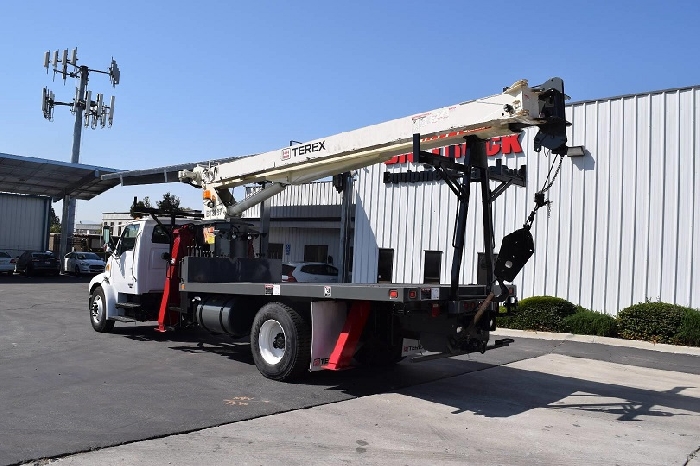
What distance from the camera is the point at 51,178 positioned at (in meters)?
34.1

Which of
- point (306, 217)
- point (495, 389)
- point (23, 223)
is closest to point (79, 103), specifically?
point (23, 223)

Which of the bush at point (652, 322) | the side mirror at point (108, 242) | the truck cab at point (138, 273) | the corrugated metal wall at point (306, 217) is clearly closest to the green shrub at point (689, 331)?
the bush at point (652, 322)

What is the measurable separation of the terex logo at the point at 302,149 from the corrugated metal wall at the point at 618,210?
896 centimetres

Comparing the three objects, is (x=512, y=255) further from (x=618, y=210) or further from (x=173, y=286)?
(x=618, y=210)

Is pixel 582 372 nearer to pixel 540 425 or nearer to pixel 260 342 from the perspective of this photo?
pixel 540 425

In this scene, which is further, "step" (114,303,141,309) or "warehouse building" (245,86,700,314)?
"warehouse building" (245,86,700,314)

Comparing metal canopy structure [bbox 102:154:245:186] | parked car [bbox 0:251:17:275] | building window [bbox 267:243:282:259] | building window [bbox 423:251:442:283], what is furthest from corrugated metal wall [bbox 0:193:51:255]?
building window [bbox 423:251:442:283]

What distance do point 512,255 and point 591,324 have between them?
8300 mm

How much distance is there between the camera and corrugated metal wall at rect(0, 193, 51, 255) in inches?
1489

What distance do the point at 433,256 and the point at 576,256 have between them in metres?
4.64

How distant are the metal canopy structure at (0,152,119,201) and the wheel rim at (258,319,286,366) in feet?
82.9

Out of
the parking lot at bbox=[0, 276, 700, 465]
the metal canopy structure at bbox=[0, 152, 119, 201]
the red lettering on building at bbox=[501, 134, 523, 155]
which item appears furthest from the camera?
the metal canopy structure at bbox=[0, 152, 119, 201]

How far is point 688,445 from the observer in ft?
20.5

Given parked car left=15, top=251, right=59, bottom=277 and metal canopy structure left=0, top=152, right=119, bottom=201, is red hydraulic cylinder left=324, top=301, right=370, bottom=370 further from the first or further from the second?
parked car left=15, top=251, right=59, bottom=277
